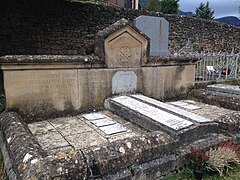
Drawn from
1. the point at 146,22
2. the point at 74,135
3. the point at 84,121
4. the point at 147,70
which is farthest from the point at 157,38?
the point at 74,135

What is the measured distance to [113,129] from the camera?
10.7ft

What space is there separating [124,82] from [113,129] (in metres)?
1.56

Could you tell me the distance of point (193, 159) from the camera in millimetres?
2658

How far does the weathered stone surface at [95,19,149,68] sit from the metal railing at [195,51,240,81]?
384cm

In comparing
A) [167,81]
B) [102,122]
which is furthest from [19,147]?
[167,81]

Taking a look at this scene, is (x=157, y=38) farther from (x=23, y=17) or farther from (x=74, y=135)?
(x=23, y=17)

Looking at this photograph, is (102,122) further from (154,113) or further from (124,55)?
(124,55)

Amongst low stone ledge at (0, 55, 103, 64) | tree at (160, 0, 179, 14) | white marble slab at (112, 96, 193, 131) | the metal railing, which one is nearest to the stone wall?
low stone ledge at (0, 55, 103, 64)

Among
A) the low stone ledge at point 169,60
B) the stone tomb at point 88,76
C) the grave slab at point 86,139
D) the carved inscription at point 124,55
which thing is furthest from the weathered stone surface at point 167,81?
the grave slab at point 86,139

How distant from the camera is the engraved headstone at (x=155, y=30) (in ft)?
22.2

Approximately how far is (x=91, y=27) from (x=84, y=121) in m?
8.25

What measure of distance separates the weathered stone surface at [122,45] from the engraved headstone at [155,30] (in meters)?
2.38

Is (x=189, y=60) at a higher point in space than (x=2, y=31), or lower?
lower

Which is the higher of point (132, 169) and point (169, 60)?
point (169, 60)
